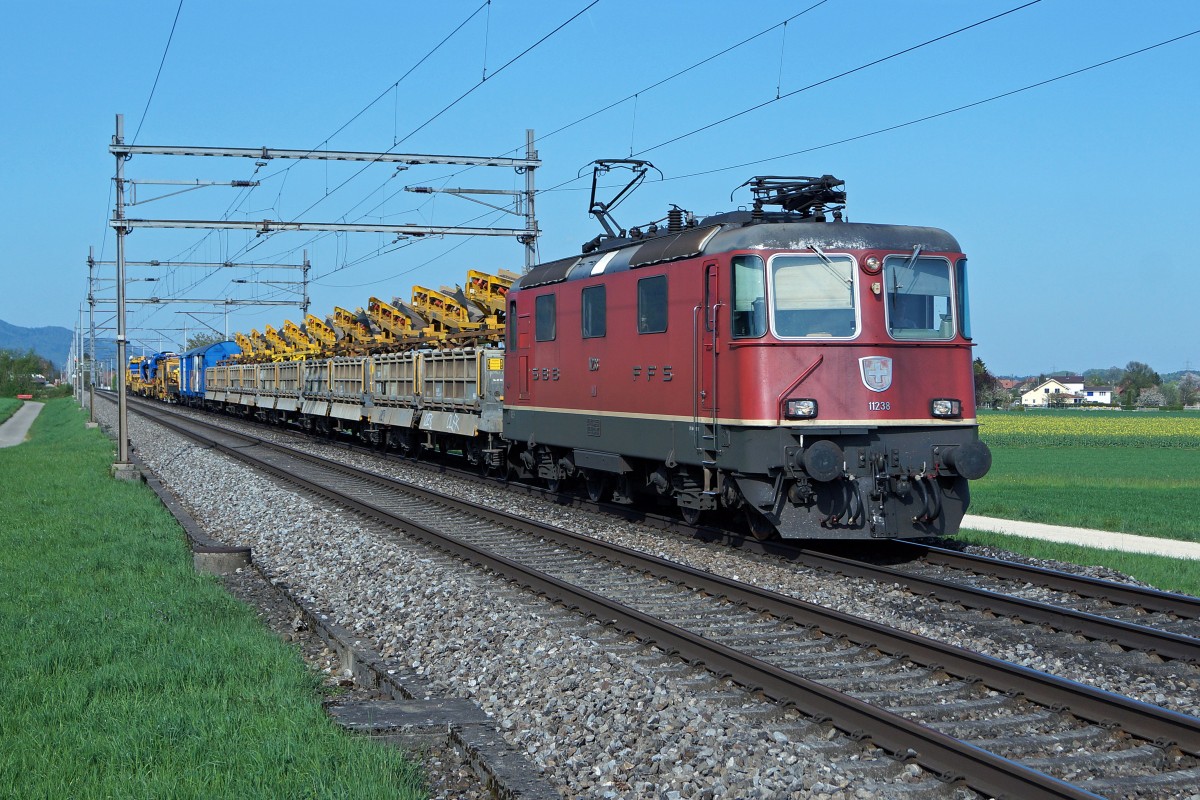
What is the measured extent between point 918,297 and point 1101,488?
1877 centimetres

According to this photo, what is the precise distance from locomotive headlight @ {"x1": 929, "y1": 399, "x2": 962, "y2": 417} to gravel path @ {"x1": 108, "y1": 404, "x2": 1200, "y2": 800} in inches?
83.1

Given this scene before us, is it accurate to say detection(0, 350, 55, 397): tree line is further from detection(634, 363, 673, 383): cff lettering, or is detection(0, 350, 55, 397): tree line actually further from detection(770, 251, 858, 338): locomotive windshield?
detection(770, 251, 858, 338): locomotive windshield

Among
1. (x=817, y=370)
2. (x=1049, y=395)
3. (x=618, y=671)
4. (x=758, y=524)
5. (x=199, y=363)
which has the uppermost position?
(x=199, y=363)

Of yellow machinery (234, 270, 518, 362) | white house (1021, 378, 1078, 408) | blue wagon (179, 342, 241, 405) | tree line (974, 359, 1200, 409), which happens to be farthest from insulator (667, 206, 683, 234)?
white house (1021, 378, 1078, 408)

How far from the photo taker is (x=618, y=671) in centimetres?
744

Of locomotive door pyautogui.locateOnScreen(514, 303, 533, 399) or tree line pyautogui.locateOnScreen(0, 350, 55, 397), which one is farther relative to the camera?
tree line pyautogui.locateOnScreen(0, 350, 55, 397)

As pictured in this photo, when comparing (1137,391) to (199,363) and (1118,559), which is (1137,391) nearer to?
(199,363)

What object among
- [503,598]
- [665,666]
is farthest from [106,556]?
[665,666]

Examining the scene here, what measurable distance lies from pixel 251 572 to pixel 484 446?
9.86m

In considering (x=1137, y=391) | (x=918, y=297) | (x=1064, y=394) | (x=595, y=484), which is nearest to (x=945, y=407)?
(x=918, y=297)

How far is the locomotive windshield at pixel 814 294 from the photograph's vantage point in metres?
11.6

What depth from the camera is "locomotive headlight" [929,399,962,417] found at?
38.7 ft

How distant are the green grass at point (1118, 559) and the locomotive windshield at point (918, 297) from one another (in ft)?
9.86

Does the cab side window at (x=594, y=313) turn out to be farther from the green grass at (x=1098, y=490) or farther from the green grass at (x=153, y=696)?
the green grass at (x=1098, y=490)
